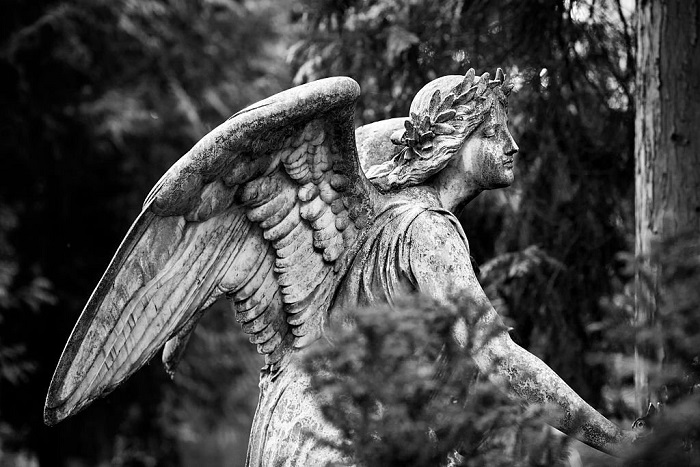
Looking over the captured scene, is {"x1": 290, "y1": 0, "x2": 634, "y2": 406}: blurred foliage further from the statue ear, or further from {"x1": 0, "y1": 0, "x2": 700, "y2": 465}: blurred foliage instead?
the statue ear

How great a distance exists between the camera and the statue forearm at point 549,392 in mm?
3166

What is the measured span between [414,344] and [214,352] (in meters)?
10.7

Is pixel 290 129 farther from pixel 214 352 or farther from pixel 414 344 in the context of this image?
pixel 214 352

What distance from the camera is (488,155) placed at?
365 centimetres

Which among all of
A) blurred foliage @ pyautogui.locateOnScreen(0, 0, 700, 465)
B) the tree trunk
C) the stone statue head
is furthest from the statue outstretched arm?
the tree trunk

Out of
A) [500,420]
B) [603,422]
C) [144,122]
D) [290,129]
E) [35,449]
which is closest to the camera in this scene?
[500,420]

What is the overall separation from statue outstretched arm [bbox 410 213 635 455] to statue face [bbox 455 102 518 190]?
0.25 metres

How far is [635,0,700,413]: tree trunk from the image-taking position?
5223 millimetres

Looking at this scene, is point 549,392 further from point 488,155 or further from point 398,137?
point 398,137

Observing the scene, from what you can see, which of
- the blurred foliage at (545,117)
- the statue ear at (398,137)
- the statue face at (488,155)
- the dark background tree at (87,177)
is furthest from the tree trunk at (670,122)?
the dark background tree at (87,177)

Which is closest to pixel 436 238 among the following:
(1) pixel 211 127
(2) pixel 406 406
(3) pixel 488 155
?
(3) pixel 488 155

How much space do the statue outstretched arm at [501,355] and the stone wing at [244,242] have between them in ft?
0.94

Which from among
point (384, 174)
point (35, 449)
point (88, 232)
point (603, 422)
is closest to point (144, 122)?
point (88, 232)

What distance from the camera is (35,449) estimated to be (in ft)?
37.4
